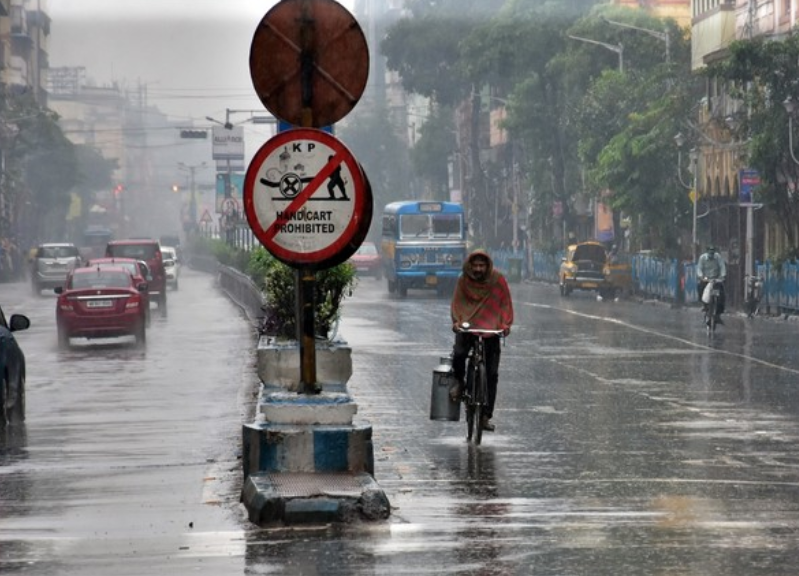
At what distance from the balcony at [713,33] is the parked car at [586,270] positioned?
634 cm

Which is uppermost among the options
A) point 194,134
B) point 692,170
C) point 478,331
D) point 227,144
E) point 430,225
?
point 194,134

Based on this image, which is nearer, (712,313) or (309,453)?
(309,453)

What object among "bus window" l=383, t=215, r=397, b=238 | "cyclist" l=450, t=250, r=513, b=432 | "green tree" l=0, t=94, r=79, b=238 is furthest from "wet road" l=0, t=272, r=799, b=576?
"green tree" l=0, t=94, r=79, b=238

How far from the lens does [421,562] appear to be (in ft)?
36.4

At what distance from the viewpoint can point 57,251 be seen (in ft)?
242

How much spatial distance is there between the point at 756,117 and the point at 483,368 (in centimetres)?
3507

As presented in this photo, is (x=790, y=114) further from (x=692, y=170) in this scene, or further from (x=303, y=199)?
(x=303, y=199)

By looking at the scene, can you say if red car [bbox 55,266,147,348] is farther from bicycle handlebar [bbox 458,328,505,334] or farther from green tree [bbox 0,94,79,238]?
green tree [bbox 0,94,79,238]

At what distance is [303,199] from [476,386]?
6.10m

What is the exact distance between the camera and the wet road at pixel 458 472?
1140 cm

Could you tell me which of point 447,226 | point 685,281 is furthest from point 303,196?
point 447,226

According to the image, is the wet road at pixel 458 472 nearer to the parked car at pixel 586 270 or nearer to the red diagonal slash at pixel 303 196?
the red diagonal slash at pixel 303 196

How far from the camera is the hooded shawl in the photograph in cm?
1883

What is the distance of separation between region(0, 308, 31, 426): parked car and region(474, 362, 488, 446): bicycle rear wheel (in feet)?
15.8
